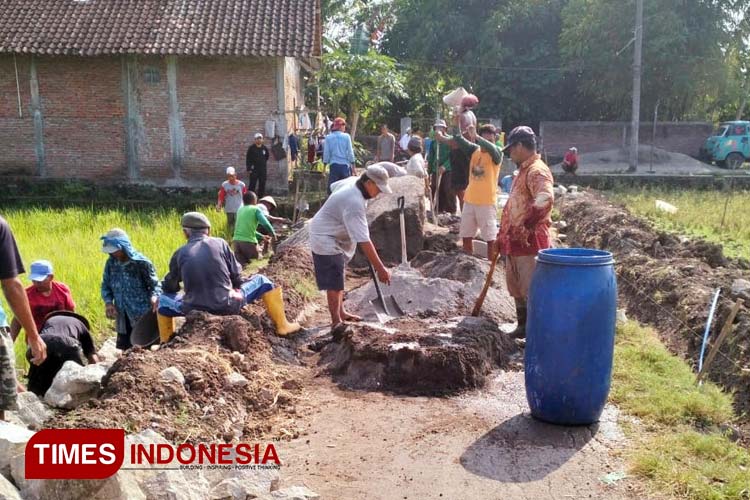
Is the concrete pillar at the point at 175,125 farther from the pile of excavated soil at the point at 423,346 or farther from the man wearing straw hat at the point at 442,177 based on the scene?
the pile of excavated soil at the point at 423,346

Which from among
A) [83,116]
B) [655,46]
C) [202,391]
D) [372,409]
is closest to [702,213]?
[372,409]

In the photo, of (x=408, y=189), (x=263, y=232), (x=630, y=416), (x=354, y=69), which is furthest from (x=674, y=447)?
(x=354, y=69)

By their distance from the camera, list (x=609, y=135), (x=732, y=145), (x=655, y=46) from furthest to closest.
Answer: (x=609, y=135), (x=732, y=145), (x=655, y=46)

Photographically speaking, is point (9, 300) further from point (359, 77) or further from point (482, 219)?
point (359, 77)

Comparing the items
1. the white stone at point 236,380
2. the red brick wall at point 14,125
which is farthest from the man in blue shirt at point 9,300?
the red brick wall at point 14,125

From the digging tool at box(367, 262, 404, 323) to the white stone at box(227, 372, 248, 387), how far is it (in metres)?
1.98

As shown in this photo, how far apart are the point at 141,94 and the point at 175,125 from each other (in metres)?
1.12

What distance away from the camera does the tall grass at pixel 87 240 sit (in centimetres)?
776

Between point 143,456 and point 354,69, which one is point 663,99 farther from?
point 143,456

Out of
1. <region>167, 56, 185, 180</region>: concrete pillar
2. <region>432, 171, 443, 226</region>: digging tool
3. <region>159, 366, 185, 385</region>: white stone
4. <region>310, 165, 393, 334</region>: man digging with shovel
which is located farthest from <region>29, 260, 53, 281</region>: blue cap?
<region>167, 56, 185, 180</region>: concrete pillar

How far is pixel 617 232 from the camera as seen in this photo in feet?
36.1

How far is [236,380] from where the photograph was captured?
4.99 m

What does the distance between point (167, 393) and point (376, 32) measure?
1254 inches

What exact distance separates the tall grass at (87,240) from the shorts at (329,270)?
2.37 meters
